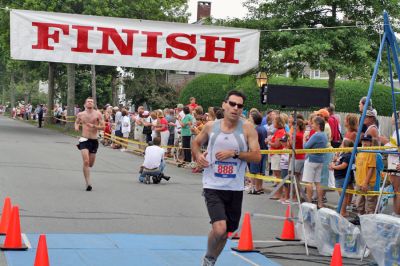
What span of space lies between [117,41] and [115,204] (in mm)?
3104

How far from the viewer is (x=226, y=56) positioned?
48.2 ft

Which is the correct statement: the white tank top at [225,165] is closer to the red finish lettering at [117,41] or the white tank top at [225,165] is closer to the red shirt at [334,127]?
the red finish lettering at [117,41]

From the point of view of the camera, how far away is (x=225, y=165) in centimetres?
775

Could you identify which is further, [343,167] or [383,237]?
[343,167]

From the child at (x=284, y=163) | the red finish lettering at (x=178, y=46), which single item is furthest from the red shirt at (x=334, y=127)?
the red finish lettering at (x=178, y=46)

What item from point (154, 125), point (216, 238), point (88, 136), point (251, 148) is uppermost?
point (251, 148)

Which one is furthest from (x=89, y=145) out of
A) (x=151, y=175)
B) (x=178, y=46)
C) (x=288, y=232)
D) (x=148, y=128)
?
(x=148, y=128)

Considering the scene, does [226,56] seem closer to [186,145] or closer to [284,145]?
[284,145]

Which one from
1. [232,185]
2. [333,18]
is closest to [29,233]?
[232,185]

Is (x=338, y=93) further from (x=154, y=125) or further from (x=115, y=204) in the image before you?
(x=115, y=204)

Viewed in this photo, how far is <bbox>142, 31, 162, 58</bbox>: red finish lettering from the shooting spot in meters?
14.3

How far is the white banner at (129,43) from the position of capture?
13.9m

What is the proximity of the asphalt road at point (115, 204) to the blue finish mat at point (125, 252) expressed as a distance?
344 millimetres

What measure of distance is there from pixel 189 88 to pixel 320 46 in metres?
20.7
